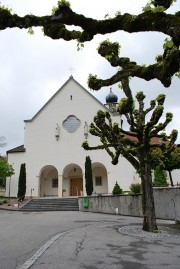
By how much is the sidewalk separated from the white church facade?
22.3 meters

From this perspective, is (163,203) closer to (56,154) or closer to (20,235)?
(20,235)

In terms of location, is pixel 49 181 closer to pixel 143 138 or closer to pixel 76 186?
pixel 76 186

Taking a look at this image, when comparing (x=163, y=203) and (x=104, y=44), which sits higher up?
(x=104, y=44)

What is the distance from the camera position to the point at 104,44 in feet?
32.2

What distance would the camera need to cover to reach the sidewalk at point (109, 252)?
6.37 metres

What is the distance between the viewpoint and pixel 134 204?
19.5 m

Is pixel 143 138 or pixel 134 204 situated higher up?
pixel 143 138

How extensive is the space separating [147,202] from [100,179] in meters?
22.8

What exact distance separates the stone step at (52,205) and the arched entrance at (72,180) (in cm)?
684

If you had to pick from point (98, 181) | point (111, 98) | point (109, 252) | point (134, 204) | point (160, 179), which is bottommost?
point (109, 252)

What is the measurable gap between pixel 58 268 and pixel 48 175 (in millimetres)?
30712

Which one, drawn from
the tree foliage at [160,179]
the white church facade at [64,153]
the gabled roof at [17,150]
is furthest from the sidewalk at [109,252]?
the gabled roof at [17,150]

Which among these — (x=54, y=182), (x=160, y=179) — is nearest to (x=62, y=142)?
(x=54, y=182)

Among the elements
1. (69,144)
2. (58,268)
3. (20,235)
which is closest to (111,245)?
(58,268)
